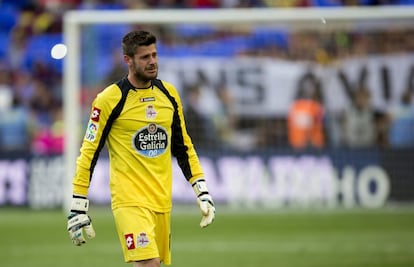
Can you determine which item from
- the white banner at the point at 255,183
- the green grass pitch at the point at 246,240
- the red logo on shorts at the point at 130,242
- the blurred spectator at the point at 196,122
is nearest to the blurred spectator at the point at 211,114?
the blurred spectator at the point at 196,122

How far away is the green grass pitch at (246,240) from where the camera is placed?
45.2ft

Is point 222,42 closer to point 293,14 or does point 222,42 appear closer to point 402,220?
point 293,14

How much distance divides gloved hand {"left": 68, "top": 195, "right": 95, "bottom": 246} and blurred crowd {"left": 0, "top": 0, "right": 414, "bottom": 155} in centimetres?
1239

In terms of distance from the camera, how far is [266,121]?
2084 centimetres

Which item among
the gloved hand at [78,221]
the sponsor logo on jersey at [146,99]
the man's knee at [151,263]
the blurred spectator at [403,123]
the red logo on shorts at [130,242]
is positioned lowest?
the man's knee at [151,263]

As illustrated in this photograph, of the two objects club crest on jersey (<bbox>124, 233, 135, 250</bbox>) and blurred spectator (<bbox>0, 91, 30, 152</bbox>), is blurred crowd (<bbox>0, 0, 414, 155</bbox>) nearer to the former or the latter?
blurred spectator (<bbox>0, 91, 30, 152</bbox>)

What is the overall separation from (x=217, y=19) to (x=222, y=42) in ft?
4.78

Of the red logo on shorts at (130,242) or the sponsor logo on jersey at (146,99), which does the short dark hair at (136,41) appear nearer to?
the sponsor logo on jersey at (146,99)

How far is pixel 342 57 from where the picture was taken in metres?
20.7

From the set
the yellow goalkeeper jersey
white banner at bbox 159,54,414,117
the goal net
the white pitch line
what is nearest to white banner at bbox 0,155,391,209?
the goal net

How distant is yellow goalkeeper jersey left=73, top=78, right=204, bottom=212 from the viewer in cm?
837

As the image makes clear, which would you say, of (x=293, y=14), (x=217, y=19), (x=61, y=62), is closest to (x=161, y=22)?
(x=217, y=19)

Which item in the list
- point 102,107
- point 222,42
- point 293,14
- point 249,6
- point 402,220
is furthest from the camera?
point 249,6

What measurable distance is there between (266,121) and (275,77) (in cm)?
86
